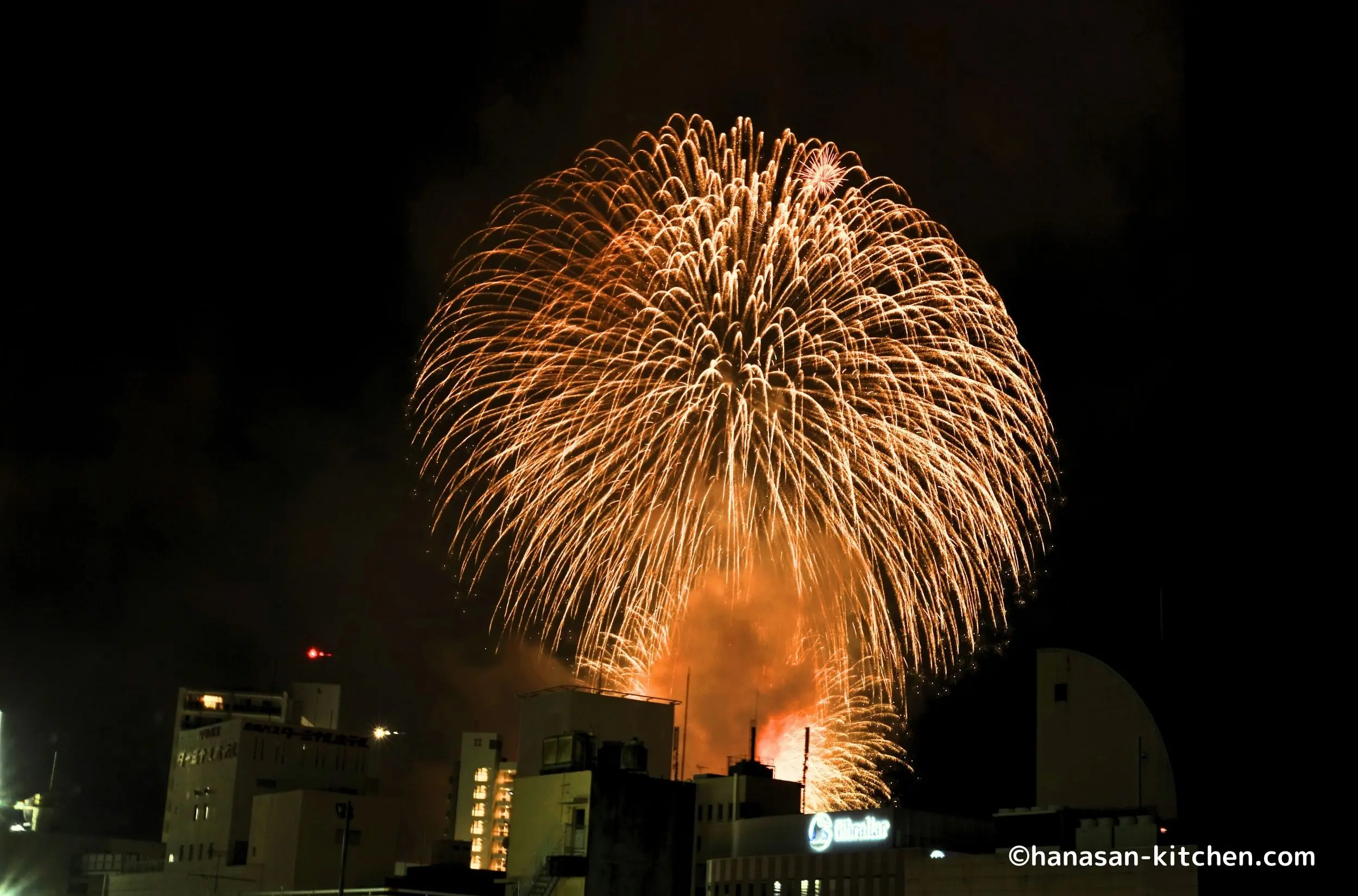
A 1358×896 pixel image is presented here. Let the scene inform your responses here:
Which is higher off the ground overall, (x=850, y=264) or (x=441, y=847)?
(x=850, y=264)

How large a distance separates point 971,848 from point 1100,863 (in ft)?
63.8

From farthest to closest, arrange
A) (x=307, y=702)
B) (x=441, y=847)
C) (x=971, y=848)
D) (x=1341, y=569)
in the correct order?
(x=307, y=702), (x=441, y=847), (x=971, y=848), (x=1341, y=569)

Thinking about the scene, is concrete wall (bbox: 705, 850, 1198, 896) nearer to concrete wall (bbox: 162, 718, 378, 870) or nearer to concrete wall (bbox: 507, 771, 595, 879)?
concrete wall (bbox: 507, 771, 595, 879)

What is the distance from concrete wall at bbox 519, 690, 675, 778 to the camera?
93688 millimetres

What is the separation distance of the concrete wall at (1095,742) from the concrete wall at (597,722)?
31397 mm

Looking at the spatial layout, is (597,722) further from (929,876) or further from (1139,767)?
(1139,767)

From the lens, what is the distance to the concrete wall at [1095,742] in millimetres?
62812

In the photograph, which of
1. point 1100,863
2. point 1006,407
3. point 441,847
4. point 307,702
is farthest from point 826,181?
point 307,702

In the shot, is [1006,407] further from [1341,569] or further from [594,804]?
[1341,569]

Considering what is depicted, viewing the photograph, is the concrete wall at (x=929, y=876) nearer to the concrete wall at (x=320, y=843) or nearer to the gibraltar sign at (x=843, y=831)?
the gibraltar sign at (x=843, y=831)

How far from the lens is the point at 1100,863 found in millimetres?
54812

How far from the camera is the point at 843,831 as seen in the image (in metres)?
72.6

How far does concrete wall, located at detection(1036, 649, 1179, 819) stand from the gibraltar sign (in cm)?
752

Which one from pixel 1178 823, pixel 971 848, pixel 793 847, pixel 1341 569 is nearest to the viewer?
pixel 1341 569
